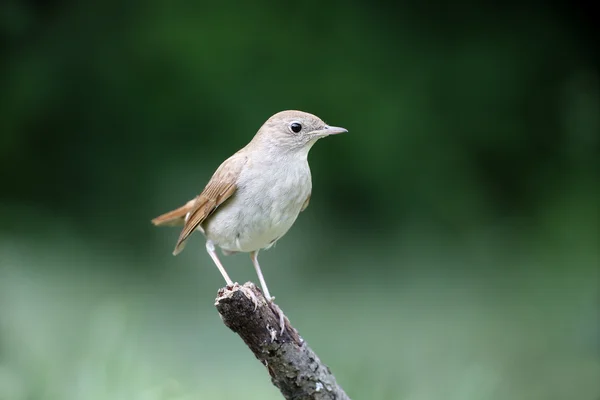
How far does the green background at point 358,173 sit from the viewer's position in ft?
18.3

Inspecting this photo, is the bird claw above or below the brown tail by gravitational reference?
below

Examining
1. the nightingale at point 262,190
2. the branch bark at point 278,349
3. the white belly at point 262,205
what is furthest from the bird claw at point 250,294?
the white belly at point 262,205

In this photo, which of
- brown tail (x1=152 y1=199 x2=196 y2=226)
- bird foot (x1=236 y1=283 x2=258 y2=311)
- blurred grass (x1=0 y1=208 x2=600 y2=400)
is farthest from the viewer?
blurred grass (x1=0 y1=208 x2=600 y2=400)

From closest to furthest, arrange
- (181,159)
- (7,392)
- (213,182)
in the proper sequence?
1. (7,392)
2. (213,182)
3. (181,159)

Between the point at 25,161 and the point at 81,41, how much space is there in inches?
38.0

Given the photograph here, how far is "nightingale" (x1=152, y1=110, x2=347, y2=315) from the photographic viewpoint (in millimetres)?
3895

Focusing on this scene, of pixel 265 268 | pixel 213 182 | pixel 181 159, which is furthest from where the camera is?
pixel 181 159

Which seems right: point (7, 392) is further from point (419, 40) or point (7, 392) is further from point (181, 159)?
point (419, 40)

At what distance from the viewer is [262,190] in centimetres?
390

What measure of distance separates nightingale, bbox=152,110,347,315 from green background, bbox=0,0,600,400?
4.90 feet

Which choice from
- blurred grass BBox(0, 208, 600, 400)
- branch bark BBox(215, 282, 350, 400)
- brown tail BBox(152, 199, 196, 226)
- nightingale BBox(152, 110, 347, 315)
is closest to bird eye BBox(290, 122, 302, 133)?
nightingale BBox(152, 110, 347, 315)

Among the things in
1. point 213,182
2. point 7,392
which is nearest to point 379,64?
point 213,182

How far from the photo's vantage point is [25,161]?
631cm

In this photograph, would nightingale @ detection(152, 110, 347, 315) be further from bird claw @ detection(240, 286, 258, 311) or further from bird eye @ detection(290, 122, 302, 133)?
bird claw @ detection(240, 286, 258, 311)
